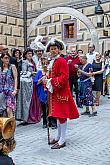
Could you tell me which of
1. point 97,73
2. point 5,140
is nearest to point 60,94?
point 5,140

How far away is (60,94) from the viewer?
19.7 ft

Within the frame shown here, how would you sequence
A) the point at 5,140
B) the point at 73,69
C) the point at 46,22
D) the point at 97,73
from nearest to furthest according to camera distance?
1. the point at 5,140
2. the point at 97,73
3. the point at 73,69
4. the point at 46,22

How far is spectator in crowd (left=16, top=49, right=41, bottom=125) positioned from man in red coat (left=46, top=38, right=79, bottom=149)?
213cm

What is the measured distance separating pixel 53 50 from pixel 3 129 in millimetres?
3953

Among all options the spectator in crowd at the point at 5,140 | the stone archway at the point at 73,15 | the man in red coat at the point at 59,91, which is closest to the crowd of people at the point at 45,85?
the man in red coat at the point at 59,91

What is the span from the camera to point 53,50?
604 cm

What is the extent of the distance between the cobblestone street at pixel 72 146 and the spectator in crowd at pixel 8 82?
0.61 metres

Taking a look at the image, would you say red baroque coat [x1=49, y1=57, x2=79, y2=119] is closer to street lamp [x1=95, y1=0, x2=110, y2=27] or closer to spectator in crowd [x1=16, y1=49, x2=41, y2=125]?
spectator in crowd [x1=16, y1=49, x2=41, y2=125]

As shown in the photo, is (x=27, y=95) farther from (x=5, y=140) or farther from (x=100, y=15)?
(x=100, y=15)

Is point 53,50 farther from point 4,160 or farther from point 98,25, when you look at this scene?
point 98,25

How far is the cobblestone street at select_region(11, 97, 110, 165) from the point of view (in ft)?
16.9

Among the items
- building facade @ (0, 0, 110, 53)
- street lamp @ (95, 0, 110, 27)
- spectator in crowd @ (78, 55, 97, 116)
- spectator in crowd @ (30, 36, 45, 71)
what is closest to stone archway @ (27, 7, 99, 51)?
building facade @ (0, 0, 110, 53)

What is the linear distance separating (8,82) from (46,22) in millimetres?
11235

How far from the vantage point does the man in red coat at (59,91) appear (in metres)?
5.88
